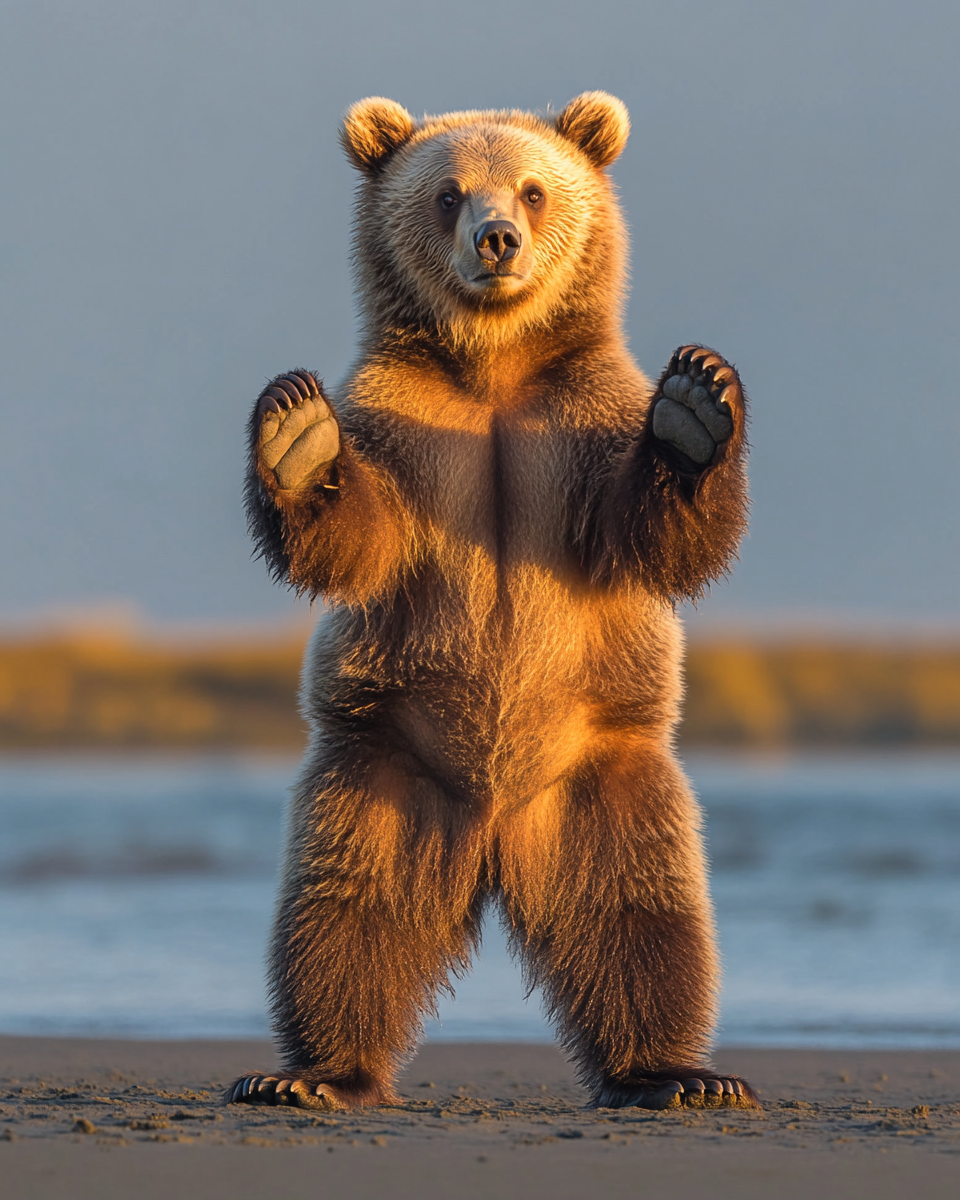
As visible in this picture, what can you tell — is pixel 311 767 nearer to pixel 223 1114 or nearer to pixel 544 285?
pixel 223 1114

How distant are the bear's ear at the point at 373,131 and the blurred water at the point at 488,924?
329 centimetres

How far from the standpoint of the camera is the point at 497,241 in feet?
17.6

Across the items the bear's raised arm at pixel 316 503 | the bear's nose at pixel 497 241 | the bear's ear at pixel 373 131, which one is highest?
the bear's ear at pixel 373 131

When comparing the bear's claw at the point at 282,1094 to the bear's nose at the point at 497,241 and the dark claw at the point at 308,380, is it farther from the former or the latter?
the bear's nose at the point at 497,241

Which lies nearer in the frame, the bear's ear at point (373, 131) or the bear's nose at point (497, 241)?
the bear's nose at point (497, 241)

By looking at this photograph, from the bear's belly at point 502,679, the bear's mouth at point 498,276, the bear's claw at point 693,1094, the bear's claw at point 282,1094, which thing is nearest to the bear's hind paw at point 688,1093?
the bear's claw at point 693,1094

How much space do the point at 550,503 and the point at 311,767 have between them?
129 centimetres

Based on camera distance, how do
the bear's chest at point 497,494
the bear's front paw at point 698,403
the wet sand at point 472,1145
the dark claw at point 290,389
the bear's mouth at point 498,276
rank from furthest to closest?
the bear's chest at point 497,494, the bear's mouth at point 498,276, the dark claw at point 290,389, the bear's front paw at point 698,403, the wet sand at point 472,1145

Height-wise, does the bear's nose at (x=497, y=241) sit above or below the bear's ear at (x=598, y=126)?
below

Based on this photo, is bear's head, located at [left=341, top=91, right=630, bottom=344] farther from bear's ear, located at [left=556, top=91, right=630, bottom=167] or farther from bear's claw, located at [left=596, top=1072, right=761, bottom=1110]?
bear's claw, located at [left=596, top=1072, right=761, bottom=1110]

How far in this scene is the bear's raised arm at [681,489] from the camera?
502 cm

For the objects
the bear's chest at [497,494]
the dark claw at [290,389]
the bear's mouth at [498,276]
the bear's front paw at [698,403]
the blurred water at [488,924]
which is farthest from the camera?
the blurred water at [488,924]

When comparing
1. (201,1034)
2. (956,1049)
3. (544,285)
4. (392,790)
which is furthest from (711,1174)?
(201,1034)

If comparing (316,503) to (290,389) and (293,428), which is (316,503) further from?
(290,389)
